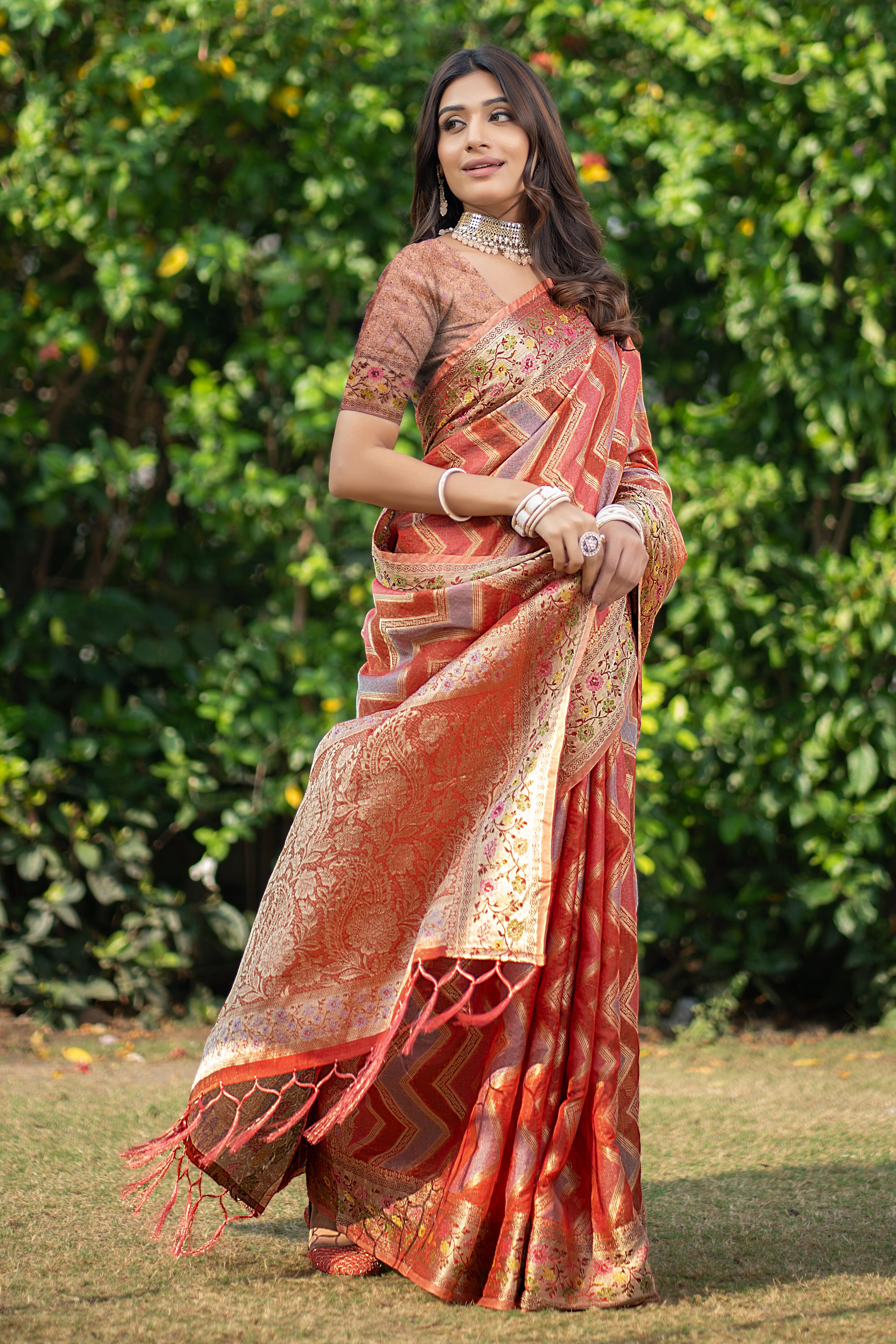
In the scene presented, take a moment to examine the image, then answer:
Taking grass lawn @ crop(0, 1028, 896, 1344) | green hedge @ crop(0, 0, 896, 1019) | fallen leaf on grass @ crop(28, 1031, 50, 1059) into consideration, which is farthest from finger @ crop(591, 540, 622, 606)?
fallen leaf on grass @ crop(28, 1031, 50, 1059)

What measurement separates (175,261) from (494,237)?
1919mm

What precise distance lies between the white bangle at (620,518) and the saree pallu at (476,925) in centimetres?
4

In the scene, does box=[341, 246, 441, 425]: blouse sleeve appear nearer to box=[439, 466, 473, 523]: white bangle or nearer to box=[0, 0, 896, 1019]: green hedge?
box=[439, 466, 473, 523]: white bangle

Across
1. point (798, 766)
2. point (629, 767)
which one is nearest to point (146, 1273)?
point (629, 767)

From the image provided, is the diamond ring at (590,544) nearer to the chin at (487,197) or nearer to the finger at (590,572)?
the finger at (590,572)

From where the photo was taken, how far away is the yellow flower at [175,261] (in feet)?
12.3

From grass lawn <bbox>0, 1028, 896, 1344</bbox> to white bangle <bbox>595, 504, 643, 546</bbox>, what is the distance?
1105 mm

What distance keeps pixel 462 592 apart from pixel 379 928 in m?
0.51

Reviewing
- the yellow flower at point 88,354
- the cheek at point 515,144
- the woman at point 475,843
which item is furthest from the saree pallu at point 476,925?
the yellow flower at point 88,354

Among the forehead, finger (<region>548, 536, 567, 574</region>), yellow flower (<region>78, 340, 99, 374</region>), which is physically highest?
yellow flower (<region>78, 340, 99, 374</region>)

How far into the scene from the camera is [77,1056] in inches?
141

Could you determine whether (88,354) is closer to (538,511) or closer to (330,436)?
(330,436)

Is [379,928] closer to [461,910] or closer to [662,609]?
[461,910]

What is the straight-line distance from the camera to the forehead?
209 cm
